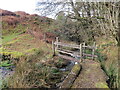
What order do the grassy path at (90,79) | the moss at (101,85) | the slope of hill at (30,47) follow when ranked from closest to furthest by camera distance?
the moss at (101,85)
the grassy path at (90,79)
the slope of hill at (30,47)

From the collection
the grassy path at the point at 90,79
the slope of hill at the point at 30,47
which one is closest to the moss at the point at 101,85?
the grassy path at the point at 90,79

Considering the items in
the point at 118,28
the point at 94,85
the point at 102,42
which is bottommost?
the point at 94,85

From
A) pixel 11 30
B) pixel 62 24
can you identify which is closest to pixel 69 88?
pixel 62 24

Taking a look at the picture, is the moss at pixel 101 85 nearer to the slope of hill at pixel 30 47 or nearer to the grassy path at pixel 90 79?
the grassy path at pixel 90 79

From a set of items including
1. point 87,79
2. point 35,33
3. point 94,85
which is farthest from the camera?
point 35,33

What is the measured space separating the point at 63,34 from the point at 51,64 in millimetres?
5734

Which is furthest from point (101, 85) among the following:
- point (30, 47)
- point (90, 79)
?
point (30, 47)

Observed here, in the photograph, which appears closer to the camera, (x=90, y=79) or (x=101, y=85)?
(x=101, y=85)

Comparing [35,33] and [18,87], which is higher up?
[35,33]

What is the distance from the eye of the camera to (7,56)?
8.01m

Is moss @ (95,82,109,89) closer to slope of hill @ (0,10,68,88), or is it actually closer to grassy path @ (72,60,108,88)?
grassy path @ (72,60,108,88)

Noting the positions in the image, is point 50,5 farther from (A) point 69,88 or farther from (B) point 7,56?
(A) point 69,88

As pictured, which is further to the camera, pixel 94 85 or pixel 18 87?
pixel 94 85

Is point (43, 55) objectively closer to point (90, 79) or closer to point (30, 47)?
point (30, 47)
